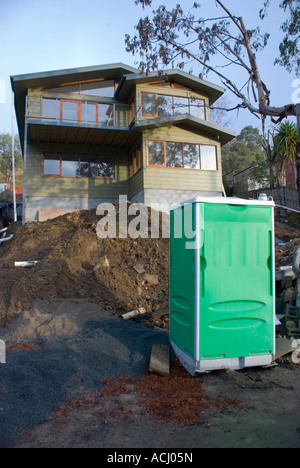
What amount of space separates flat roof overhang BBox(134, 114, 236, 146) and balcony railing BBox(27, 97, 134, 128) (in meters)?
2.04

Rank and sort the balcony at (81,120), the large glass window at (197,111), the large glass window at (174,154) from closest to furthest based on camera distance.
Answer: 1. the balcony at (81,120)
2. the large glass window at (174,154)
3. the large glass window at (197,111)

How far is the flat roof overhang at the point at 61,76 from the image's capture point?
17922mm

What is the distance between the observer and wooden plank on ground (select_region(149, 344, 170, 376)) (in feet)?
15.4

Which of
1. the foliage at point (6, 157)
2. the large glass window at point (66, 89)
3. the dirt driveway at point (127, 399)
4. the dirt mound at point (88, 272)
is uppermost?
the foliage at point (6, 157)

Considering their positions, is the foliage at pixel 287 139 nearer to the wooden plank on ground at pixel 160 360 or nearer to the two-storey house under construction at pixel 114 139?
the two-storey house under construction at pixel 114 139

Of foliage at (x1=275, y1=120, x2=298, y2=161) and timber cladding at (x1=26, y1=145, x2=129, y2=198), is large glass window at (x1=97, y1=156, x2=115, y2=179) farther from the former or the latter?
foliage at (x1=275, y1=120, x2=298, y2=161)

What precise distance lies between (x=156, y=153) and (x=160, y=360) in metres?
14.6

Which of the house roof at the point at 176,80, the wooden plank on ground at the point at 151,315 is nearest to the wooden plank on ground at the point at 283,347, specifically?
the wooden plank on ground at the point at 151,315

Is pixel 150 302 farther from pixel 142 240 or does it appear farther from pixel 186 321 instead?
pixel 186 321

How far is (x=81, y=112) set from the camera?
19.1 m

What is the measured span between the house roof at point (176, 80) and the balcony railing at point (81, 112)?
0.86 m

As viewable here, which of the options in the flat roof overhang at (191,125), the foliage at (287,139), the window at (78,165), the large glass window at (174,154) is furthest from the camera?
the foliage at (287,139)

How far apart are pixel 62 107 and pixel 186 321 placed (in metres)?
17.0

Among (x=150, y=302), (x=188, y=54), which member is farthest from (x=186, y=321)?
(x=188, y=54)
